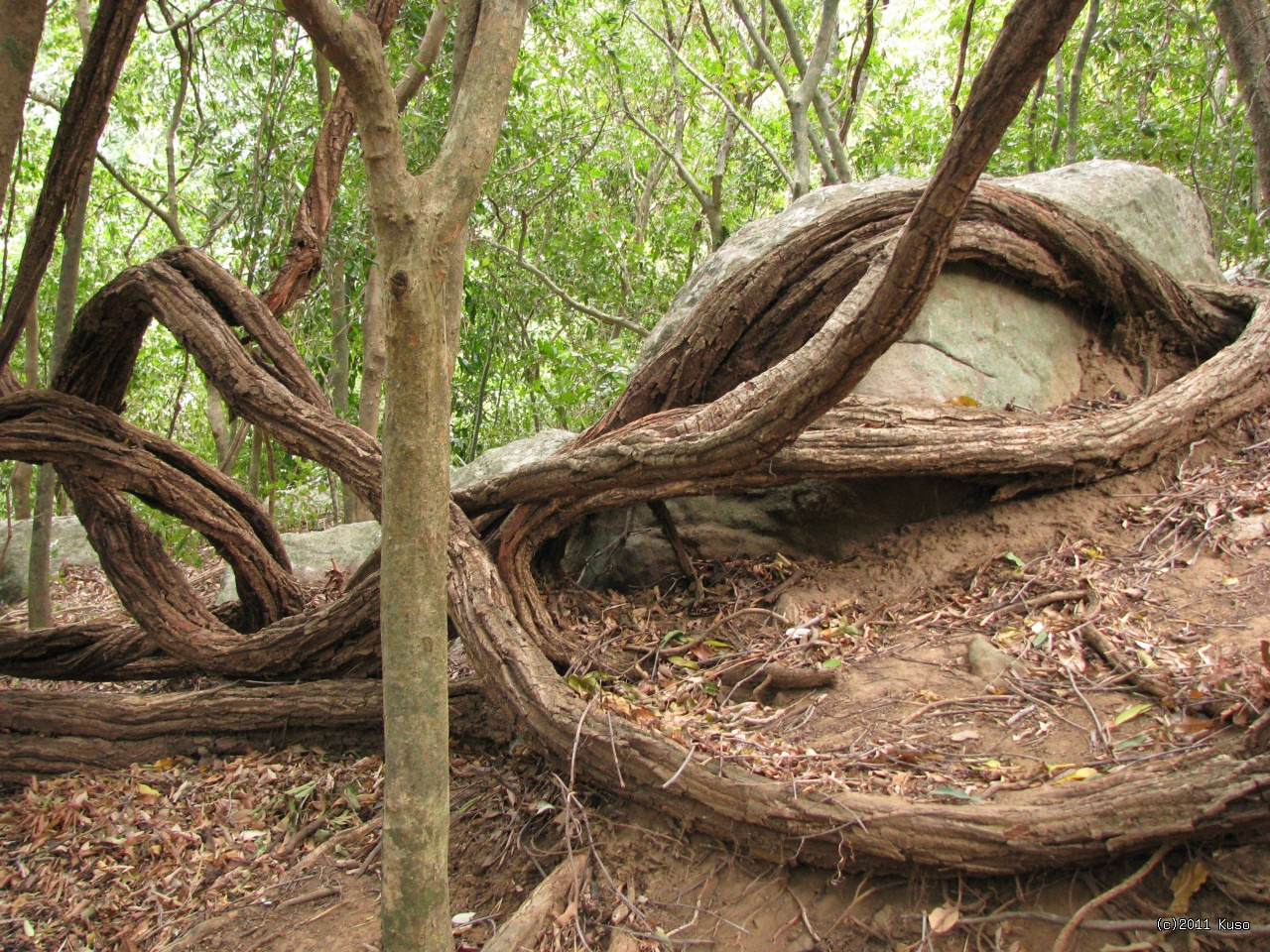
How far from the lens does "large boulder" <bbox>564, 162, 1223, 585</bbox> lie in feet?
12.5

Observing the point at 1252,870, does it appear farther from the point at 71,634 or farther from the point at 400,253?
the point at 71,634

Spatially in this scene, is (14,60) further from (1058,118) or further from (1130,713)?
(1058,118)

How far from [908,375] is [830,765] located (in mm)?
2038

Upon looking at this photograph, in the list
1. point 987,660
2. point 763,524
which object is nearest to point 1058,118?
point 763,524

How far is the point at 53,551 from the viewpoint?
23.8ft

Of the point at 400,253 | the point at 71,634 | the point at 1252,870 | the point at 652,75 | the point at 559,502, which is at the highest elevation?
the point at 652,75

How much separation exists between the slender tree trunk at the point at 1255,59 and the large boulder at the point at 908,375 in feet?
2.02

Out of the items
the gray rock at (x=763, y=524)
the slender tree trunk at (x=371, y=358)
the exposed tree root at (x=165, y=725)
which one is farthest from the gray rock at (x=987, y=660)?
the slender tree trunk at (x=371, y=358)

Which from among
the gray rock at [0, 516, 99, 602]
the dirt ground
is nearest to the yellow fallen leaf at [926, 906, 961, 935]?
the dirt ground

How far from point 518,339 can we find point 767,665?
270 inches

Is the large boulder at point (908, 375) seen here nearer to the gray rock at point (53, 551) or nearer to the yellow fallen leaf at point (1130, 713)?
the yellow fallen leaf at point (1130, 713)

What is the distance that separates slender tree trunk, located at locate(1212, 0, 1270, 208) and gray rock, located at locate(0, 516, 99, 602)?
7568 millimetres

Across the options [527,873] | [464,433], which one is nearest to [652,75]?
[464,433]

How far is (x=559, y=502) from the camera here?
3.49 metres
